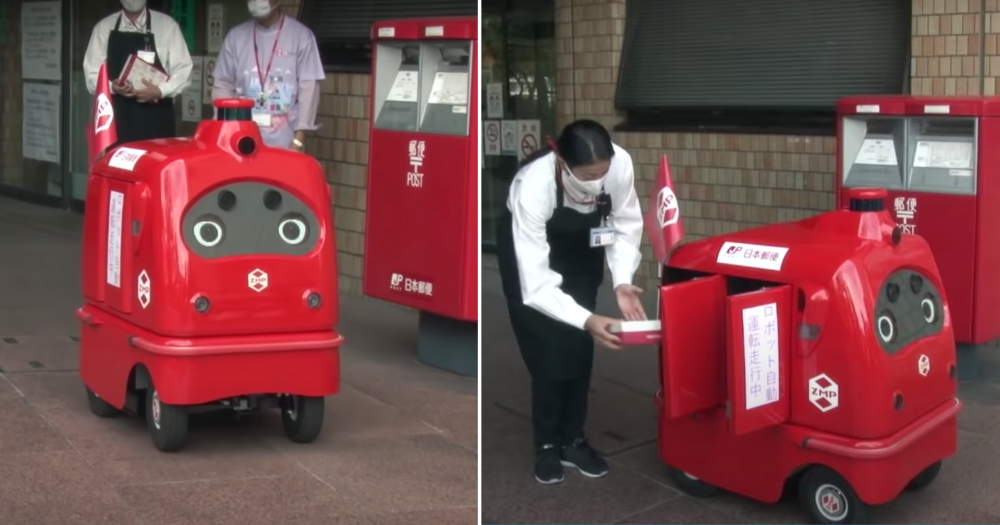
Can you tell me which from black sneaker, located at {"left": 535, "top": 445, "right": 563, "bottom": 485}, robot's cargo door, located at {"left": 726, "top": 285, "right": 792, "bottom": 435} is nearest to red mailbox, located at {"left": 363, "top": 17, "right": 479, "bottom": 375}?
black sneaker, located at {"left": 535, "top": 445, "right": 563, "bottom": 485}

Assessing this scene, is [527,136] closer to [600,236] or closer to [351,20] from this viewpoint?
[351,20]

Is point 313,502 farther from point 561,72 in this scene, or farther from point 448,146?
point 561,72

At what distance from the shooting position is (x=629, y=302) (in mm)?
4941

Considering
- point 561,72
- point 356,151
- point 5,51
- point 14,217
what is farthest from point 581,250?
point 5,51

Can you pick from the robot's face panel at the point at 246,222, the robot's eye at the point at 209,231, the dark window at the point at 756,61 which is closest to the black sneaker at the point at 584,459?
the robot's face panel at the point at 246,222

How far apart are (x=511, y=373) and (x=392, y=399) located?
3.00 ft

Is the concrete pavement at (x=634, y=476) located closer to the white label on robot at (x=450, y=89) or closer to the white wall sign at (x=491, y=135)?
the white label on robot at (x=450, y=89)

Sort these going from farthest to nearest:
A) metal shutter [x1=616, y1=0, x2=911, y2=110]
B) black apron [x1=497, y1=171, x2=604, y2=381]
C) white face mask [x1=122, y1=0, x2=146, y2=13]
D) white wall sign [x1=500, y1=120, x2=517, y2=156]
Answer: white wall sign [x1=500, y1=120, x2=517, y2=156]
metal shutter [x1=616, y1=0, x2=911, y2=110]
white face mask [x1=122, y1=0, x2=146, y2=13]
black apron [x1=497, y1=171, x2=604, y2=381]

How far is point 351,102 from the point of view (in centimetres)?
843

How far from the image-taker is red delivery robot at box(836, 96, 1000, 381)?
627cm

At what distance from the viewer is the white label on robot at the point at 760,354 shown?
4.42m

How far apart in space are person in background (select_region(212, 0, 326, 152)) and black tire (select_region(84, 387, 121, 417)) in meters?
1.82

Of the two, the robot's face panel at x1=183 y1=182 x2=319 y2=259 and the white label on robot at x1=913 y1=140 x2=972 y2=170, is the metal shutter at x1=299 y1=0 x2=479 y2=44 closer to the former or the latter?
the white label on robot at x1=913 y1=140 x2=972 y2=170

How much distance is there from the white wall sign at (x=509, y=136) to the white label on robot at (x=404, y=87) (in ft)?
11.2
